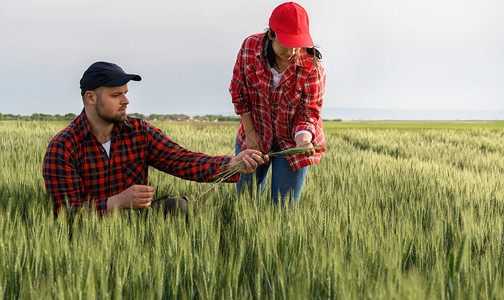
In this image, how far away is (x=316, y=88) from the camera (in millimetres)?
2346

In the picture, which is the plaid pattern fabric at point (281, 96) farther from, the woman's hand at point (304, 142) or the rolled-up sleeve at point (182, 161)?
the rolled-up sleeve at point (182, 161)

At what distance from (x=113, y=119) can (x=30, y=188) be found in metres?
0.99

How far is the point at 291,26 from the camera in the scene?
2023 mm

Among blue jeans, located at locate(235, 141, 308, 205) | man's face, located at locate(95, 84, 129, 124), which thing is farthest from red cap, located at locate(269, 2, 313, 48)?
man's face, located at locate(95, 84, 129, 124)

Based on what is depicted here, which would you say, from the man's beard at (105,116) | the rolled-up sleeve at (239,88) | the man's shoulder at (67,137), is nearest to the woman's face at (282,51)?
the rolled-up sleeve at (239,88)

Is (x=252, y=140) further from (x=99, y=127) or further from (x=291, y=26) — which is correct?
(x=99, y=127)

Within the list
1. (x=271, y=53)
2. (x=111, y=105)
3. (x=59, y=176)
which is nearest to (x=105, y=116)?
(x=111, y=105)

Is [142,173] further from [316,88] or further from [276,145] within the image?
[316,88]

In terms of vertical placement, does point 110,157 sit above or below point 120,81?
below

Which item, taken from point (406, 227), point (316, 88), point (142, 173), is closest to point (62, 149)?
point (142, 173)

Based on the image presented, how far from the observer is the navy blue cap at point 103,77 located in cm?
201

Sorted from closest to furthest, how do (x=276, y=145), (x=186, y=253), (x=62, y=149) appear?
1. (x=186, y=253)
2. (x=62, y=149)
3. (x=276, y=145)

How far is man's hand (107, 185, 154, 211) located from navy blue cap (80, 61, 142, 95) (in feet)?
1.79

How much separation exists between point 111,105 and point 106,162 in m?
0.34
